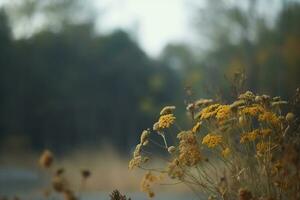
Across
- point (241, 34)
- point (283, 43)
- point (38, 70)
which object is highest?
point (38, 70)

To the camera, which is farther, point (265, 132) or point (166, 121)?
point (166, 121)

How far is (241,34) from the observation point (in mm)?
23875

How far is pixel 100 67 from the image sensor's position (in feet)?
101

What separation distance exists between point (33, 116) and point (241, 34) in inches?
388

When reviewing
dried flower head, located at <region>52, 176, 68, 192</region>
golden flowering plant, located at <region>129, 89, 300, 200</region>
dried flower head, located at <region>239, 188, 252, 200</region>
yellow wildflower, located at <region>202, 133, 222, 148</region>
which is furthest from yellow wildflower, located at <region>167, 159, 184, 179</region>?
dried flower head, located at <region>52, 176, 68, 192</region>

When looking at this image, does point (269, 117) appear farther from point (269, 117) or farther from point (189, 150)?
point (189, 150)

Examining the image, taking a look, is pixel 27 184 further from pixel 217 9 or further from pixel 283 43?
pixel 217 9

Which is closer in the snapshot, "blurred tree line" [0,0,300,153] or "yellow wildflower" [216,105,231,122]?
"yellow wildflower" [216,105,231,122]

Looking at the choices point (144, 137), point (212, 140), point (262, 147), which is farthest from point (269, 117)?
point (144, 137)

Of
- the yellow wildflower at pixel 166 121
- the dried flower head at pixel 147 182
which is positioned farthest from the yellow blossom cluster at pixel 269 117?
the dried flower head at pixel 147 182

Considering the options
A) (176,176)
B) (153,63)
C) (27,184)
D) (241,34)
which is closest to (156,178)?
(176,176)

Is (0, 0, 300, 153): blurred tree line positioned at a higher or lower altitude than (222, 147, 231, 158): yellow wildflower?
higher

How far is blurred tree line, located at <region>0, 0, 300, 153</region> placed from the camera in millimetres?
20531

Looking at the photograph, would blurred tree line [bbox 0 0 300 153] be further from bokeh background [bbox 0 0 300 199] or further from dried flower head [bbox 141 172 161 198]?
dried flower head [bbox 141 172 161 198]
